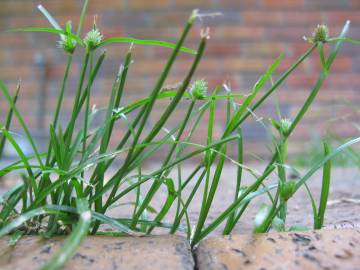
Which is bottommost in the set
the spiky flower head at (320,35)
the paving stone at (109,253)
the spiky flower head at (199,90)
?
the paving stone at (109,253)

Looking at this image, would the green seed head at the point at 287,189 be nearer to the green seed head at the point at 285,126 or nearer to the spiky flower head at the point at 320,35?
the green seed head at the point at 285,126

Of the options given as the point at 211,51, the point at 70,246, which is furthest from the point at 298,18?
the point at 70,246

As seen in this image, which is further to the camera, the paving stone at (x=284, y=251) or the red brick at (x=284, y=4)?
the red brick at (x=284, y=4)

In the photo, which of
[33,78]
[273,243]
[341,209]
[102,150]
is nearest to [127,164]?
[102,150]

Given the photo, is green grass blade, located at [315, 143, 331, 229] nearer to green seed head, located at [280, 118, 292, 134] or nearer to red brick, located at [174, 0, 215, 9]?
green seed head, located at [280, 118, 292, 134]

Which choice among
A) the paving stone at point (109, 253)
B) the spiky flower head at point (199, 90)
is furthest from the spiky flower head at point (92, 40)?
the paving stone at point (109, 253)

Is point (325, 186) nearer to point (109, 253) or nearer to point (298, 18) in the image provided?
point (109, 253)

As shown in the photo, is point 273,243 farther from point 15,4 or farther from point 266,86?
point 15,4

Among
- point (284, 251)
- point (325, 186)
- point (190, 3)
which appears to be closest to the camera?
point (284, 251)
